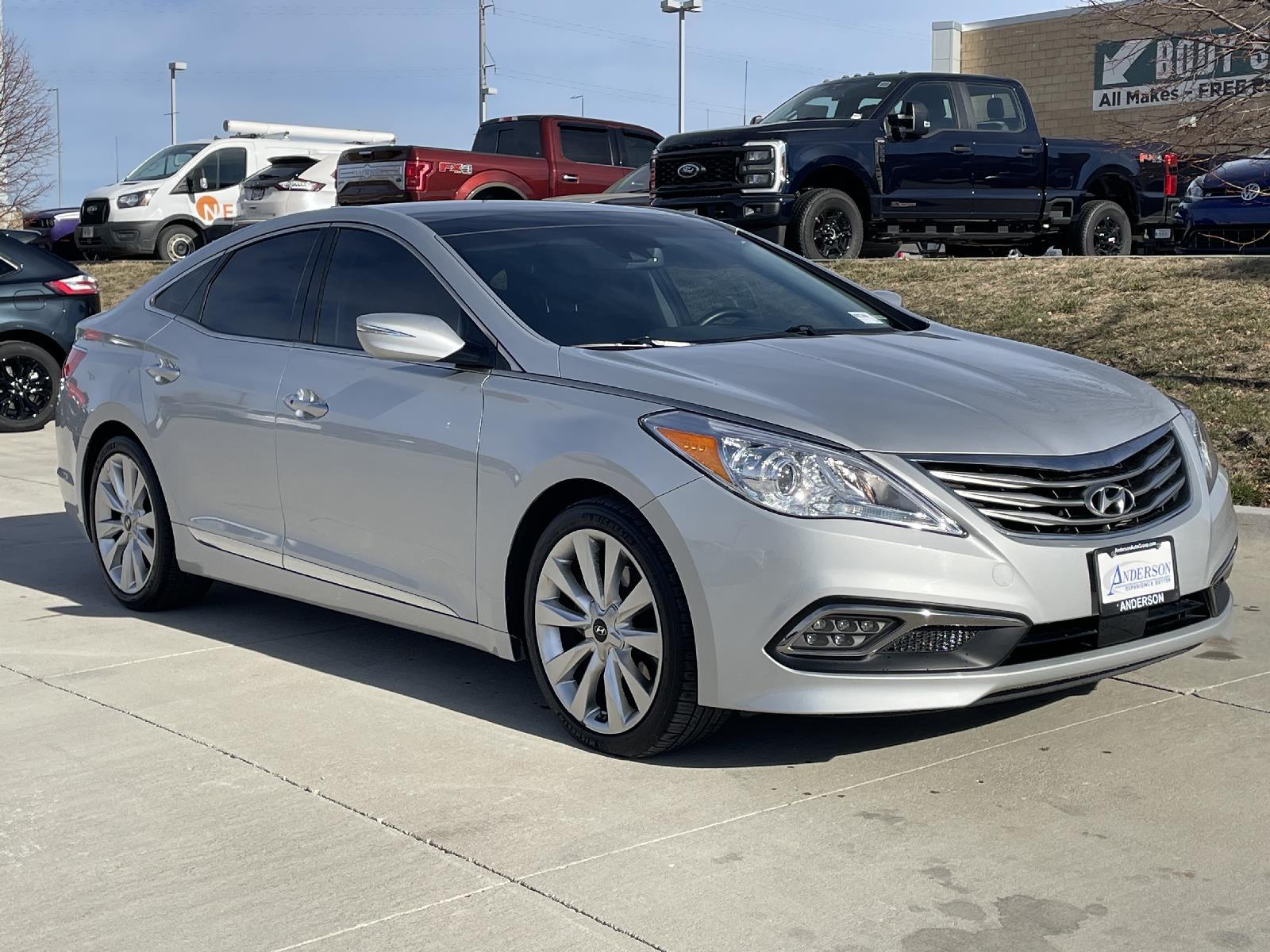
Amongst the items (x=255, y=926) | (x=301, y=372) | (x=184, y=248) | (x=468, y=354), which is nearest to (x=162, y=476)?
(x=301, y=372)

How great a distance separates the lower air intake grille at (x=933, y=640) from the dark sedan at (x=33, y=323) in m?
10.2

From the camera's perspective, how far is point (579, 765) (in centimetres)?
461

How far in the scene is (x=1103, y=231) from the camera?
17203 millimetres

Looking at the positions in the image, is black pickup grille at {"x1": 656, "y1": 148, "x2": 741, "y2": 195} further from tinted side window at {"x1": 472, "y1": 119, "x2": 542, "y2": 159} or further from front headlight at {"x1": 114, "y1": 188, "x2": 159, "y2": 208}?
front headlight at {"x1": 114, "y1": 188, "x2": 159, "y2": 208}

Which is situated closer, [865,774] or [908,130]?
[865,774]

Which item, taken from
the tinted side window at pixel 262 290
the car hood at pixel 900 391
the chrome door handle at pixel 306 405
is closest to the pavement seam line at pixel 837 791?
the car hood at pixel 900 391

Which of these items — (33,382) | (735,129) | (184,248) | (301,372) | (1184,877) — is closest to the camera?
(1184,877)

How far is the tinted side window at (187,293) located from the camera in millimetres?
6535

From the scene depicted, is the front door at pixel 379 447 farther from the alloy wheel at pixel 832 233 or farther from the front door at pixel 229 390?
the alloy wheel at pixel 832 233

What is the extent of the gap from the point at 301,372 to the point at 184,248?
20826mm

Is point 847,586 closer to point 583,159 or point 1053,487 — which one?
point 1053,487

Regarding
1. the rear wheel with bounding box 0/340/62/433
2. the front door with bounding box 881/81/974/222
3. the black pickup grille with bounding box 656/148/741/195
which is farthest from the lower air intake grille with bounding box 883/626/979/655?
the front door with bounding box 881/81/974/222

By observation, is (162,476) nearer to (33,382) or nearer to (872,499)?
(872,499)

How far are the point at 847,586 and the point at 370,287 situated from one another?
2.38 meters
